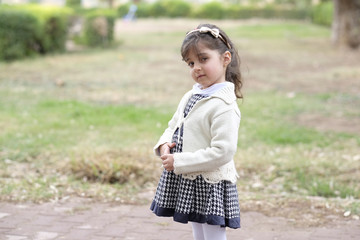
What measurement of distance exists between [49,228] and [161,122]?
3520 mm

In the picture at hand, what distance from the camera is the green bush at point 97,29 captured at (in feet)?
59.3

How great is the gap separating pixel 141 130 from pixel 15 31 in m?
8.26

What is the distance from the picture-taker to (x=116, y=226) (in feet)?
12.4

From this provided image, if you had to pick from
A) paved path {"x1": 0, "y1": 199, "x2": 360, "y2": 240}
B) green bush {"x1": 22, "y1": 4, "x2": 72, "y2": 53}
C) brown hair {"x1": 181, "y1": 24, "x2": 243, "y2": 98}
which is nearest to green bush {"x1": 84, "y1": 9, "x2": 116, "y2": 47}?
green bush {"x1": 22, "y1": 4, "x2": 72, "y2": 53}

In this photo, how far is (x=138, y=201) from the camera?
4309 mm

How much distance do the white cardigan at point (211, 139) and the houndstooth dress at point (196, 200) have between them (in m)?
0.05

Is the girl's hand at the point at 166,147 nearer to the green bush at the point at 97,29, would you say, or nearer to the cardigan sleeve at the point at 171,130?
the cardigan sleeve at the point at 171,130

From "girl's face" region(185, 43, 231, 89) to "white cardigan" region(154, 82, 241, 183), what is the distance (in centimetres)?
8

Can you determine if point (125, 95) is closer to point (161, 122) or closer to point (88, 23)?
point (161, 122)

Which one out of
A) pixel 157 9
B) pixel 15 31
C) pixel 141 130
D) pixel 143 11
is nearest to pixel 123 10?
pixel 143 11

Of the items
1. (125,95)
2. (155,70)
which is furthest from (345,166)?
(155,70)

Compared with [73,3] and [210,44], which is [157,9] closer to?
[73,3]

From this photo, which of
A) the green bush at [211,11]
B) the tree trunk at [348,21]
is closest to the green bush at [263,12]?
the green bush at [211,11]

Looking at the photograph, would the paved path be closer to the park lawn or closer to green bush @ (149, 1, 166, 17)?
the park lawn
